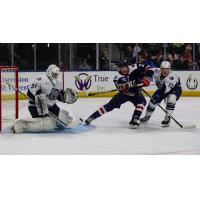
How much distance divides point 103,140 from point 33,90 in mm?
942

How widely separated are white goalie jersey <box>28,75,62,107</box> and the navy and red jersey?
71 cm

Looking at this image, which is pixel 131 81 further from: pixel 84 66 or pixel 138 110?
pixel 84 66

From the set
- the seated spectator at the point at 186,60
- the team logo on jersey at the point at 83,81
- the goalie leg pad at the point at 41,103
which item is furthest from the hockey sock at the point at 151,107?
the seated spectator at the point at 186,60

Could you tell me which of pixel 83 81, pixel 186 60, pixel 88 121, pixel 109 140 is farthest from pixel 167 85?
pixel 186 60

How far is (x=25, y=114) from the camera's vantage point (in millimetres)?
6613

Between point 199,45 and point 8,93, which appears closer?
point 8,93

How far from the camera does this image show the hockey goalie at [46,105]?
16.2ft

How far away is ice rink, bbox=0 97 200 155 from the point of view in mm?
4164

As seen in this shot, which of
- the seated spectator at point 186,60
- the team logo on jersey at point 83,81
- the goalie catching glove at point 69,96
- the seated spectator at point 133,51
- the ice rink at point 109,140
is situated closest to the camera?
the ice rink at point 109,140

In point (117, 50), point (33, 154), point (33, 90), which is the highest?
point (117, 50)

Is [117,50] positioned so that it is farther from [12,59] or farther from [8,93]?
[8,93]

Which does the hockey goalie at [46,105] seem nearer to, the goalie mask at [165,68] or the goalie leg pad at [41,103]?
the goalie leg pad at [41,103]

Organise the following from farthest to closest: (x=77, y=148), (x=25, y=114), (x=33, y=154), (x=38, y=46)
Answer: (x=38, y=46)
(x=25, y=114)
(x=77, y=148)
(x=33, y=154)

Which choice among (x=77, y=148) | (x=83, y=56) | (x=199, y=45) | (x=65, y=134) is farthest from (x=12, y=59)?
(x=77, y=148)
